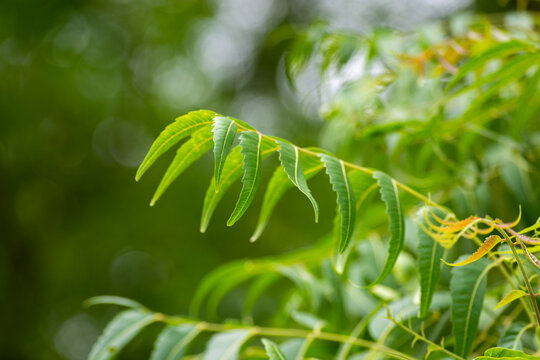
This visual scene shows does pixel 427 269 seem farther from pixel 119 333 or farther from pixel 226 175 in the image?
pixel 119 333

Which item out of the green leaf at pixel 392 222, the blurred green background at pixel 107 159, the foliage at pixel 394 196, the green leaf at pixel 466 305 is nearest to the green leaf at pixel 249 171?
the foliage at pixel 394 196

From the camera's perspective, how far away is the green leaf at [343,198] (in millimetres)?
518

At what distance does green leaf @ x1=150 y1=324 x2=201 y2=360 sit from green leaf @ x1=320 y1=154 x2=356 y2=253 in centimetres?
32

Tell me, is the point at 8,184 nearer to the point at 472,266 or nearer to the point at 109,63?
the point at 109,63

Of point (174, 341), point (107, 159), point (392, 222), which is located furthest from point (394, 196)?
point (107, 159)

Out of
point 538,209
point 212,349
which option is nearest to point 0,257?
point 212,349

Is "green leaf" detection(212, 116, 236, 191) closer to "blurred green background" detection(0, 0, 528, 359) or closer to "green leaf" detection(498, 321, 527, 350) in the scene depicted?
"green leaf" detection(498, 321, 527, 350)

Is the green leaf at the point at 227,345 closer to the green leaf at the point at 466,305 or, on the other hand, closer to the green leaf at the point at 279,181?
the green leaf at the point at 279,181

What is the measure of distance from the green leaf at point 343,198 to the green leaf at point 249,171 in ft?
0.27

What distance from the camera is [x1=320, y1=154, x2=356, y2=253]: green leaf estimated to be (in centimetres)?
52

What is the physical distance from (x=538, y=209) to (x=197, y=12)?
12.3ft

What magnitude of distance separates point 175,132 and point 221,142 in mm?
60

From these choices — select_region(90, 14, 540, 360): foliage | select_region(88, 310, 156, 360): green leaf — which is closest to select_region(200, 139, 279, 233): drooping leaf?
select_region(90, 14, 540, 360): foliage

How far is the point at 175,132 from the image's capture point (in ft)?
1.65
